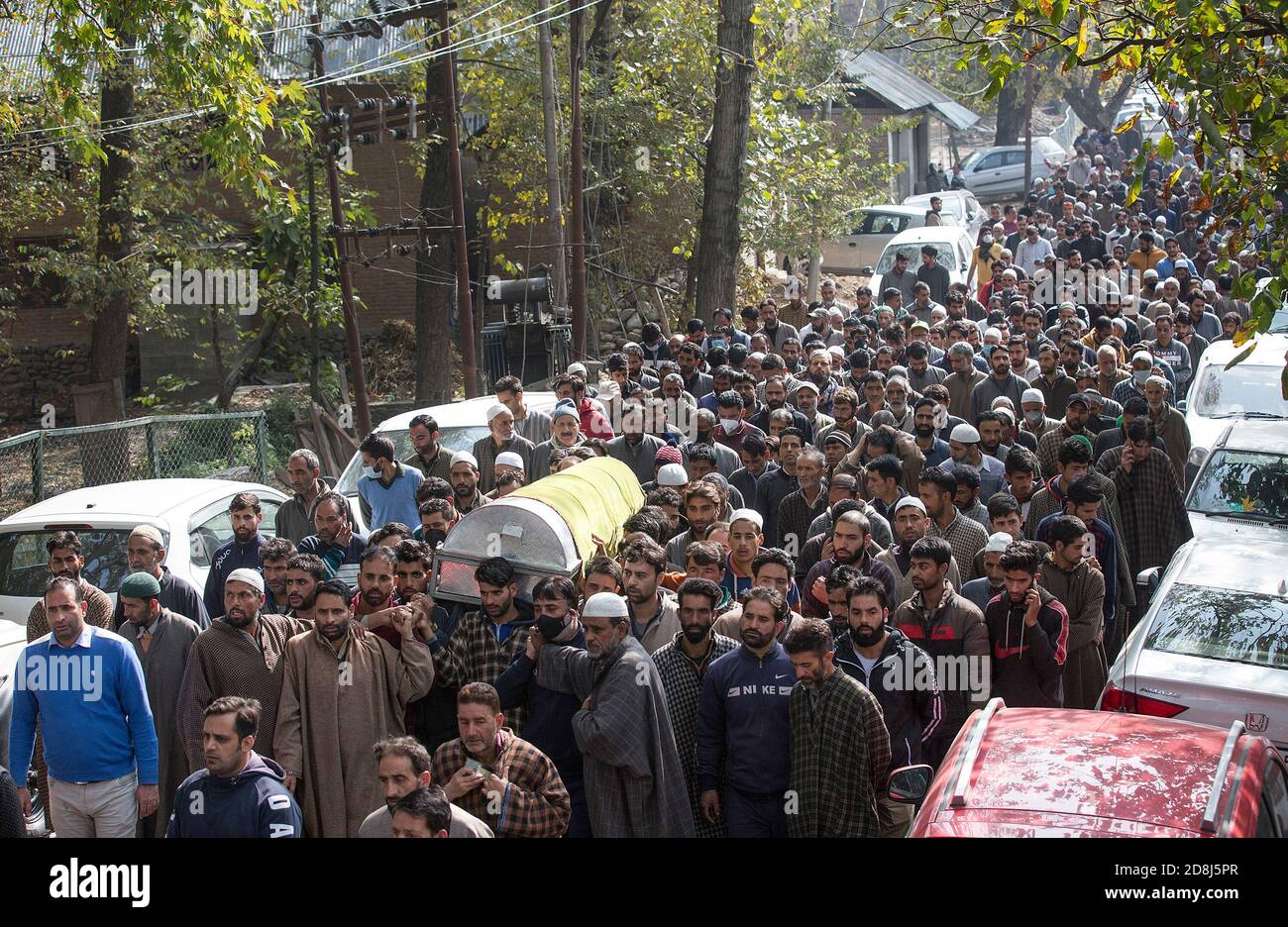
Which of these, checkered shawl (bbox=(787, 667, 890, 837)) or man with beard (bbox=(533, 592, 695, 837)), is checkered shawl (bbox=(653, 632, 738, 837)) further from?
checkered shawl (bbox=(787, 667, 890, 837))

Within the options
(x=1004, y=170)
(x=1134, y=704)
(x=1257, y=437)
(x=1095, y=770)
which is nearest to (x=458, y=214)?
(x=1257, y=437)

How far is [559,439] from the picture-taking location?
37.4 feet

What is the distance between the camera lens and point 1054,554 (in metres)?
8.26

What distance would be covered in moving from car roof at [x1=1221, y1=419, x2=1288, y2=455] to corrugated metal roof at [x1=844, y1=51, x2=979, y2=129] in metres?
30.6

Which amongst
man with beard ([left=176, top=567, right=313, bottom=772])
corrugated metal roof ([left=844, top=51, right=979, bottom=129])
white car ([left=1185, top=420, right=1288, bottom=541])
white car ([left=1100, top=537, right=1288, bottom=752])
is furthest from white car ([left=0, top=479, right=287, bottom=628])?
corrugated metal roof ([left=844, top=51, right=979, bottom=129])

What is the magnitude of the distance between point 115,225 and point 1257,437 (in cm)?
1530

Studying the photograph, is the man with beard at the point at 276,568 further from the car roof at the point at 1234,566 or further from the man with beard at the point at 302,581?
the car roof at the point at 1234,566

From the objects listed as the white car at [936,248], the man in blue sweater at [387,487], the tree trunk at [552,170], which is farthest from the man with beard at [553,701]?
the white car at [936,248]

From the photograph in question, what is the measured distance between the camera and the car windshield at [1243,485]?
35.2 ft

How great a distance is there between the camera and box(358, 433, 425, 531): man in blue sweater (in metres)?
10.4

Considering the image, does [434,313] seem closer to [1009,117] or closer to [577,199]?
[577,199]

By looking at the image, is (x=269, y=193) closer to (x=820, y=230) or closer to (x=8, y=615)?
(x=8, y=615)

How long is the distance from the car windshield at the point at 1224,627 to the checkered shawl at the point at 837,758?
7.05ft
